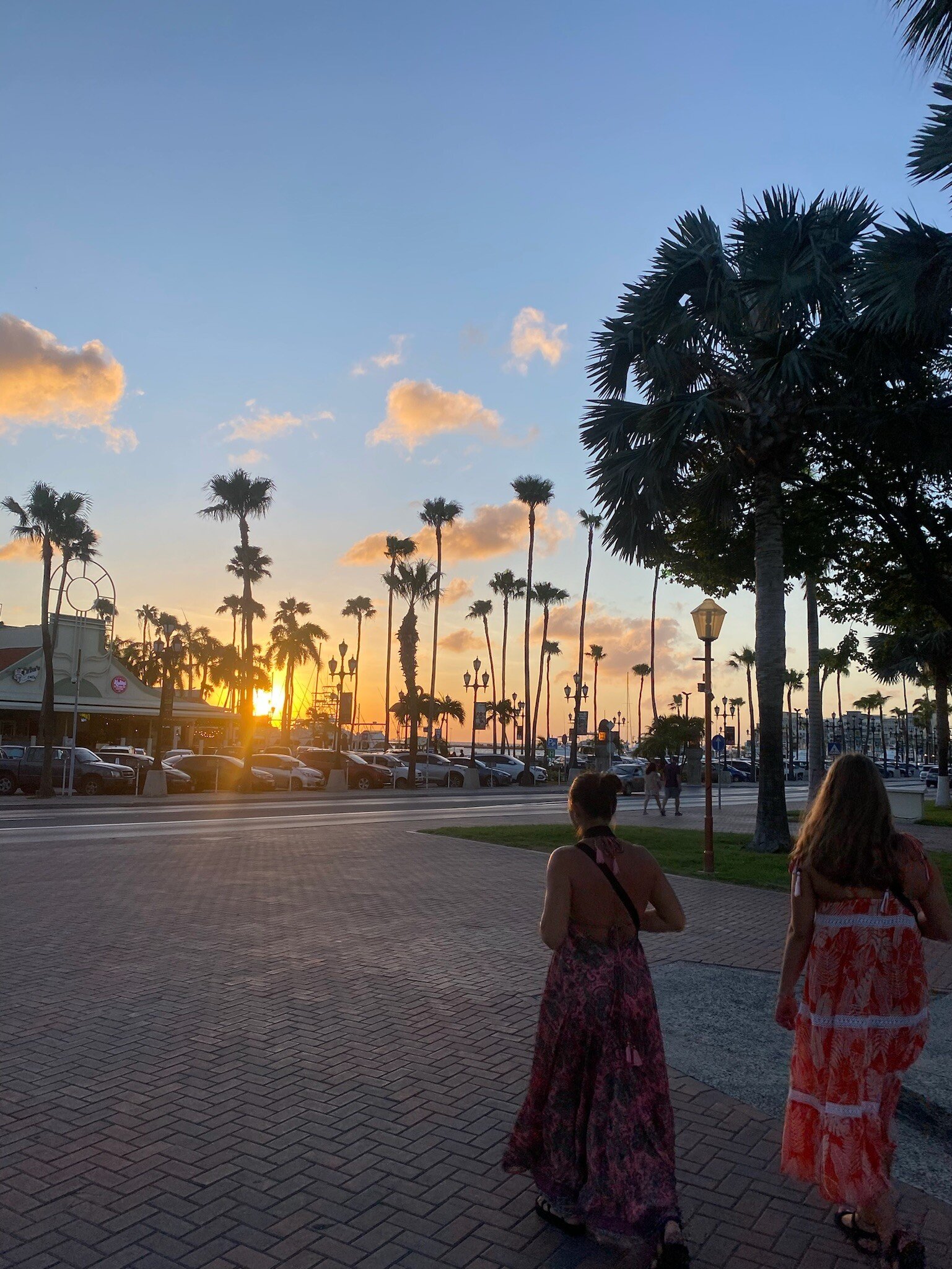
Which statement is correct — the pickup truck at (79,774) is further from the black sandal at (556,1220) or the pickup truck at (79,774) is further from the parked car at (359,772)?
the black sandal at (556,1220)

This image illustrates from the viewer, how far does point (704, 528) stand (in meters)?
18.9

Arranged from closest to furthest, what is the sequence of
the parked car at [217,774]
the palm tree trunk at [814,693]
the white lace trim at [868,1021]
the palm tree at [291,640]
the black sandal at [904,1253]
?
the black sandal at [904,1253] → the white lace trim at [868,1021] → the palm tree trunk at [814,693] → the parked car at [217,774] → the palm tree at [291,640]

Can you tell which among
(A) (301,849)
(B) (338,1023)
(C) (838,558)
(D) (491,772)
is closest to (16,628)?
(D) (491,772)

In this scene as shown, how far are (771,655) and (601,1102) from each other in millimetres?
13961

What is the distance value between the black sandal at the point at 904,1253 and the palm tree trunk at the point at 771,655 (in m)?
13.4

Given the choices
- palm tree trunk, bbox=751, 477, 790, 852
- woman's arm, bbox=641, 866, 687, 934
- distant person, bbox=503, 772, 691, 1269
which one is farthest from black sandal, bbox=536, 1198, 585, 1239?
palm tree trunk, bbox=751, 477, 790, 852

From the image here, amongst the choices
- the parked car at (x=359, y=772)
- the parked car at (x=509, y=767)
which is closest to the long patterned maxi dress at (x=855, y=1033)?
the parked car at (x=359, y=772)

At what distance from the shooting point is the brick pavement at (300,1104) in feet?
11.3

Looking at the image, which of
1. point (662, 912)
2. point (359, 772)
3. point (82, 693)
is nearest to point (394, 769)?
point (359, 772)

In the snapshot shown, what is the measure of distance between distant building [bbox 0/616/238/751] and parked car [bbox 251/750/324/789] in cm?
908

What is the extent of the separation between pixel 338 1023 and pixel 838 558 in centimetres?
1573

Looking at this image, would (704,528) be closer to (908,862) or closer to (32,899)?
(32,899)

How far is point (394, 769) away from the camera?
143 feet

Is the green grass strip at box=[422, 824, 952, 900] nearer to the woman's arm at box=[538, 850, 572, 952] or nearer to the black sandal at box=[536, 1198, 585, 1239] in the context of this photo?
the black sandal at box=[536, 1198, 585, 1239]
